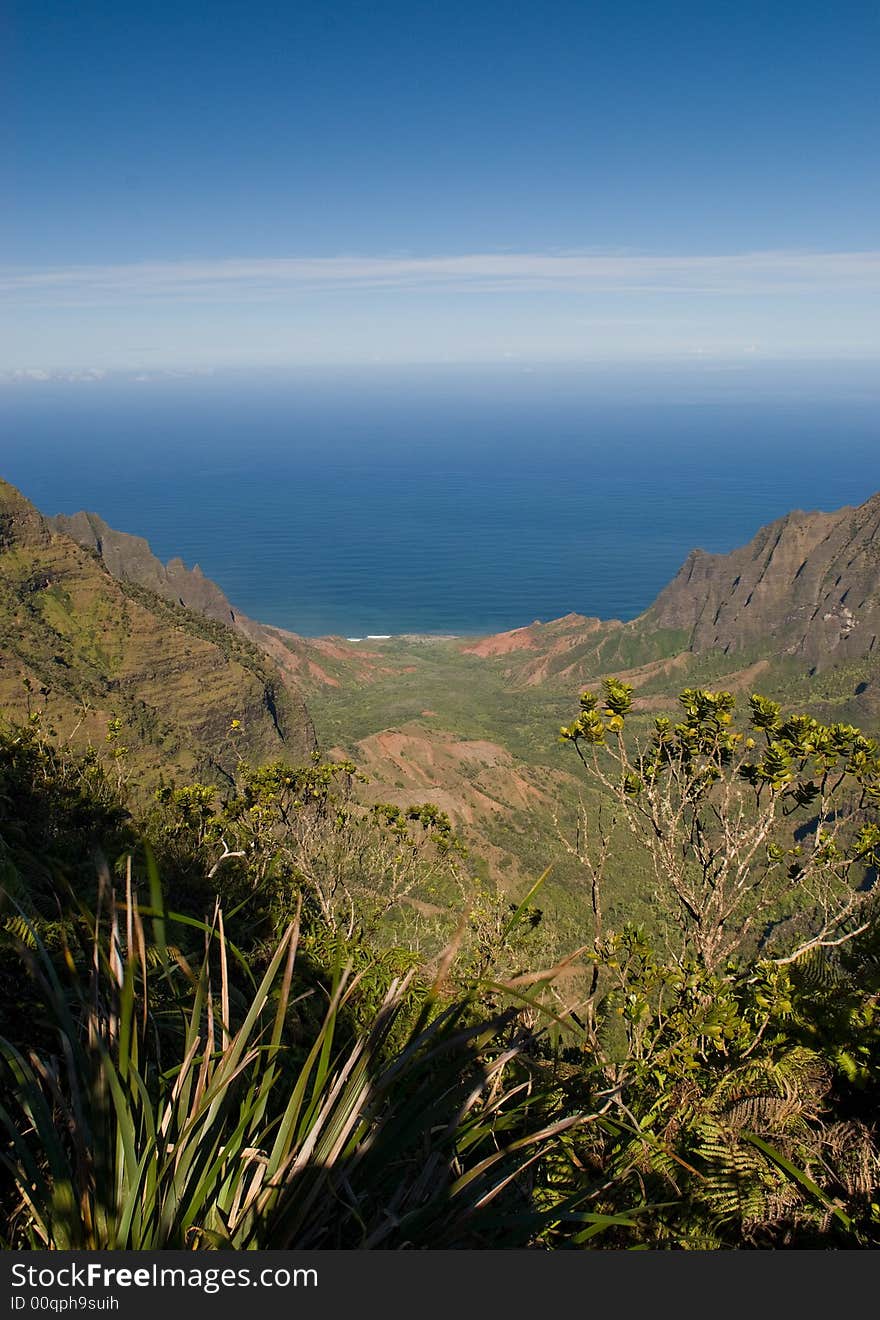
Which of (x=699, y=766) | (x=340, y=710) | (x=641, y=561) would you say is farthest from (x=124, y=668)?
(x=641, y=561)

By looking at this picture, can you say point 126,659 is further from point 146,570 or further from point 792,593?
point 792,593

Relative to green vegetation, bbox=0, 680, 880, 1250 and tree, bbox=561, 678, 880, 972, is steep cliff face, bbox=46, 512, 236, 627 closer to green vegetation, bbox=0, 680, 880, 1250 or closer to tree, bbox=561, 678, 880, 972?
tree, bbox=561, 678, 880, 972

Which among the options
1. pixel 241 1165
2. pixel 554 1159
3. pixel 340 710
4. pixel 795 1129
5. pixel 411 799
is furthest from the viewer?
pixel 340 710

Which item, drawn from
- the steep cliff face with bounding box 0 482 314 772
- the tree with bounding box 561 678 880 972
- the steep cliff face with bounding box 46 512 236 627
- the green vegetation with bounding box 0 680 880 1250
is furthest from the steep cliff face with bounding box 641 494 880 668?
the green vegetation with bounding box 0 680 880 1250

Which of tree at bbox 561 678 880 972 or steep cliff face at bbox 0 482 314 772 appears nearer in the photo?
tree at bbox 561 678 880 972

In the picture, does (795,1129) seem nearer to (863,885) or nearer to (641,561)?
(863,885)

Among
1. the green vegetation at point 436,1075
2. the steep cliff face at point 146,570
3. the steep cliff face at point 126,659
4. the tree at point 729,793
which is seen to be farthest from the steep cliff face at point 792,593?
the green vegetation at point 436,1075
